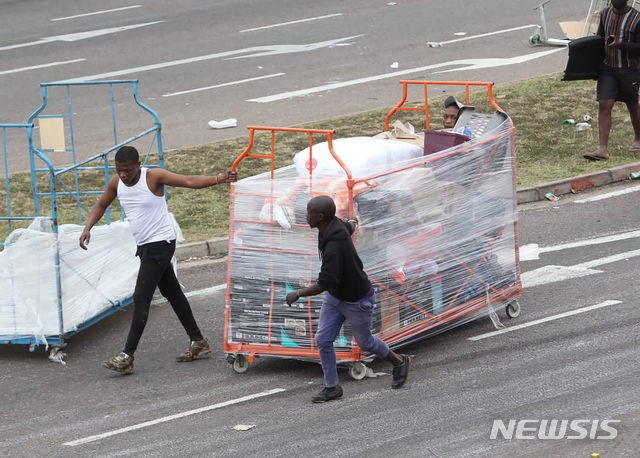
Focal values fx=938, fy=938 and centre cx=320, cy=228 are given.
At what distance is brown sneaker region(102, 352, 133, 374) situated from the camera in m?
7.12

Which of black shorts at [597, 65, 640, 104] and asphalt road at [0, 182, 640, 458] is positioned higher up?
black shorts at [597, 65, 640, 104]

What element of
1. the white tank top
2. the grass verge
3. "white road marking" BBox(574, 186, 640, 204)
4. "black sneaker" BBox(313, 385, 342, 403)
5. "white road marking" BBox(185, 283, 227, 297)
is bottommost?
"white road marking" BBox(185, 283, 227, 297)

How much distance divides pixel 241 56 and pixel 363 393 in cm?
1228

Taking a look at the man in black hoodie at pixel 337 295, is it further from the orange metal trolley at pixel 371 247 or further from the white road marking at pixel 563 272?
the white road marking at pixel 563 272

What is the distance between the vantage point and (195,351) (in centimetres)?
746

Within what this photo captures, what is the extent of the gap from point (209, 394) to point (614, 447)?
282 centimetres

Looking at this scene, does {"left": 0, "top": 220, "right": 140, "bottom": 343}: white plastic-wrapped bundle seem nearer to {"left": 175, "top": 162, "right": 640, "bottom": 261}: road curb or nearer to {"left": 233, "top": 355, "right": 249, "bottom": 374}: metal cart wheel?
{"left": 233, "top": 355, "right": 249, "bottom": 374}: metal cart wheel

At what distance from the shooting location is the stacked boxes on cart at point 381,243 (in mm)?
6812

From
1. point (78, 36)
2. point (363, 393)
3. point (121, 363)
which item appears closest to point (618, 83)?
point (363, 393)

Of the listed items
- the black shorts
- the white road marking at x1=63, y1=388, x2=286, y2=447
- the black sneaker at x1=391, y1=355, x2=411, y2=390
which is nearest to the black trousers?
the white road marking at x1=63, y1=388, x2=286, y2=447

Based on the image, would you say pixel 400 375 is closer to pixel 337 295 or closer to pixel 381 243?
pixel 337 295

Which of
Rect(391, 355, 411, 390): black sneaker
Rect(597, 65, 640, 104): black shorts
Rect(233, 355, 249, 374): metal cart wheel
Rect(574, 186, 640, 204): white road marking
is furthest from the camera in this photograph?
Rect(597, 65, 640, 104): black shorts

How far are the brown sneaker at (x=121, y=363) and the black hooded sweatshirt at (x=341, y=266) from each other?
6.00 ft

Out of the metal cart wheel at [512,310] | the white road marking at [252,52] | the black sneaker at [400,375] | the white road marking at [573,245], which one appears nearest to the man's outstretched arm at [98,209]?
the black sneaker at [400,375]
